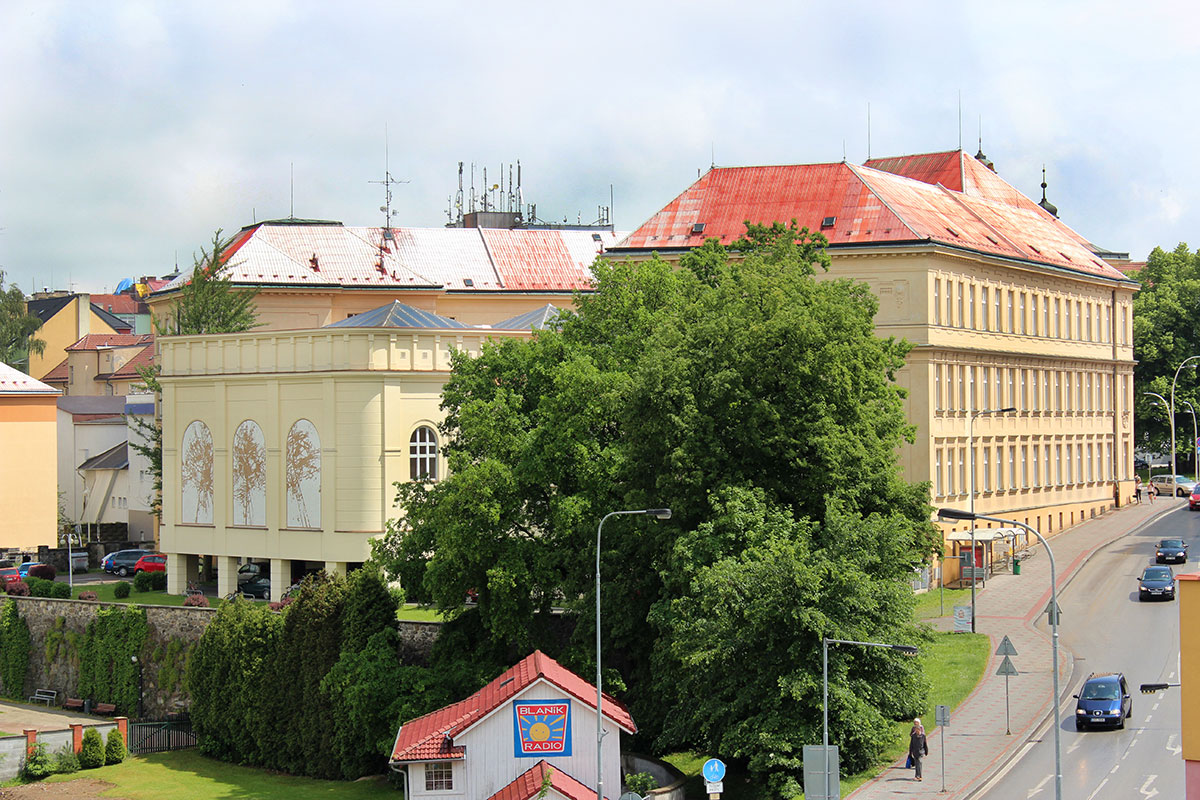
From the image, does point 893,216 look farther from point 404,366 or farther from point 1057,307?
point 404,366

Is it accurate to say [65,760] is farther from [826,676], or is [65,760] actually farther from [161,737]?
[826,676]

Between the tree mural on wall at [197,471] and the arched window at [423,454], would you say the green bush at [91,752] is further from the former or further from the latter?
the arched window at [423,454]

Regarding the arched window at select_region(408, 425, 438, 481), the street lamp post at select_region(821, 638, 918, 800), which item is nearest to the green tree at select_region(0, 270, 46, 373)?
the arched window at select_region(408, 425, 438, 481)

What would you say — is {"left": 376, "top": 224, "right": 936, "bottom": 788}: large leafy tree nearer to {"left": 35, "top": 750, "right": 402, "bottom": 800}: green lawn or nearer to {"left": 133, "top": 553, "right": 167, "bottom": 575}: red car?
{"left": 35, "top": 750, "right": 402, "bottom": 800}: green lawn

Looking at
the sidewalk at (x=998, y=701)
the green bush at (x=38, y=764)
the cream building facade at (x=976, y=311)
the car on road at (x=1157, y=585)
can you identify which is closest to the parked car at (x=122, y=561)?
the green bush at (x=38, y=764)

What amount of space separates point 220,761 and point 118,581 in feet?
69.9

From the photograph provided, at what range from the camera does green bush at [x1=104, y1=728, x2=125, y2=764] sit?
62.0 meters

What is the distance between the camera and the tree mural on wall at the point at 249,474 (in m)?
71.2

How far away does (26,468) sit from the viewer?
292 feet

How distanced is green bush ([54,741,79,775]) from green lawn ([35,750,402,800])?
15.0 inches

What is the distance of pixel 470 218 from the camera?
119 metres

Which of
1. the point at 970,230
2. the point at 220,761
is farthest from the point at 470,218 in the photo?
the point at 220,761

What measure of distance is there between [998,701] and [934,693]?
79.7 inches

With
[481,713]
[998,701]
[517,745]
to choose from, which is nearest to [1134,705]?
[998,701]
